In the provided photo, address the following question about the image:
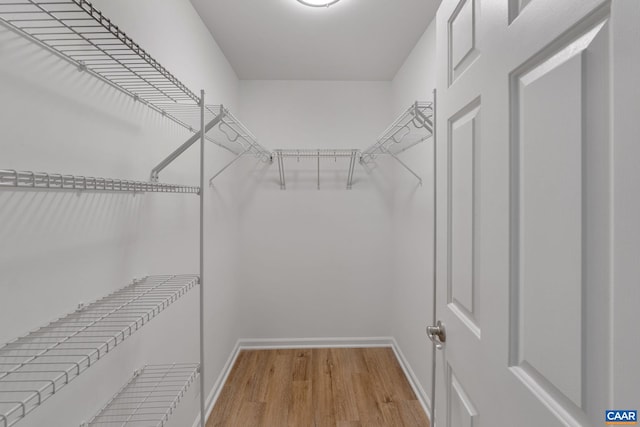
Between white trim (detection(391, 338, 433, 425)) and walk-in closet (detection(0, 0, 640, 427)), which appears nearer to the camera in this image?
walk-in closet (detection(0, 0, 640, 427))

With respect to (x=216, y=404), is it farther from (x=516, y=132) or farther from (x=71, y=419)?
(x=516, y=132)

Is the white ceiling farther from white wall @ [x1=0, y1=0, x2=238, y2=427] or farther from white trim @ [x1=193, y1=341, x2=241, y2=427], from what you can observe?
white trim @ [x1=193, y1=341, x2=241, y2=427]

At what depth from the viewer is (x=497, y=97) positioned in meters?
0.68

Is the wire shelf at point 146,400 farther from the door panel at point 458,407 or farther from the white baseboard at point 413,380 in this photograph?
the white baseboard at point 413,380

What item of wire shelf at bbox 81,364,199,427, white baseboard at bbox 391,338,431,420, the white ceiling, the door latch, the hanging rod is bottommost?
white baseboard at bbox 391,338,431,420

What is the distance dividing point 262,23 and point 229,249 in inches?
66.1

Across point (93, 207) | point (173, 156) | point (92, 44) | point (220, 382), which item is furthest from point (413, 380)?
point (92, 44)

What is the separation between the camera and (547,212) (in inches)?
21.0

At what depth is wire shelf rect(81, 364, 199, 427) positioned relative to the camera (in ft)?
3.48

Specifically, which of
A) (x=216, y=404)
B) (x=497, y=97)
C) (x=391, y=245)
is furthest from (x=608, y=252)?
(x=391, y=245)

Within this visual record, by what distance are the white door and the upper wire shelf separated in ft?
2.72

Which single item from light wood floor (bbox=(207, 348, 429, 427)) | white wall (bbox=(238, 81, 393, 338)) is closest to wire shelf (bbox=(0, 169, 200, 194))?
light wood floor (bbox=(207, 348, 429, 427))

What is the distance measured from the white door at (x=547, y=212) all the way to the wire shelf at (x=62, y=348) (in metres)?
0.84

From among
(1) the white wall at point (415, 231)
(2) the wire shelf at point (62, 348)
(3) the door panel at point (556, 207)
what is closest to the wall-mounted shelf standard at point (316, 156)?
(1) the white wall at point (415, 231)
